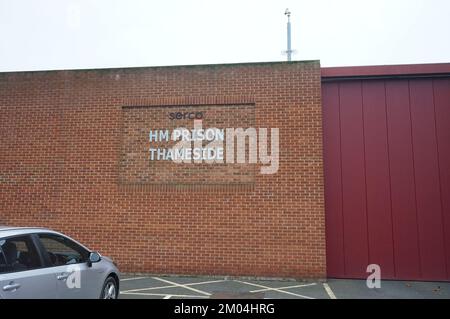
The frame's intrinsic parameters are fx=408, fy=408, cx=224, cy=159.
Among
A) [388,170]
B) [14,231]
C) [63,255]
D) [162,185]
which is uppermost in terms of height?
[388,170]

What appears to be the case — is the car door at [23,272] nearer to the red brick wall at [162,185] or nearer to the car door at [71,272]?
the car door at [71,272]

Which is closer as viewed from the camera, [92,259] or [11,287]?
[11,287]

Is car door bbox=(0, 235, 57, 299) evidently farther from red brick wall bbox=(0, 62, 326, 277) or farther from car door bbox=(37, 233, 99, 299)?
red brick wall bbox=(0, 62, 326, 277)

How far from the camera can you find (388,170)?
9.61 meters

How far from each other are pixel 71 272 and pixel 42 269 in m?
0.50

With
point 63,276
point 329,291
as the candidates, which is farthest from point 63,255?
point 329,291

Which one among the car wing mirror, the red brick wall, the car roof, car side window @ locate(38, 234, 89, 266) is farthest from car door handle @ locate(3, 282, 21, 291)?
the red brick wall

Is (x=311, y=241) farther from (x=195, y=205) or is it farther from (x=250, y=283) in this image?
(x=195, y=205)

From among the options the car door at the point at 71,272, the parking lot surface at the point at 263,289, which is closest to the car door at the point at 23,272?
the car door at the point at 71,272

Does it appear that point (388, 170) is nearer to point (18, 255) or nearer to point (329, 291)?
point (329, 291)

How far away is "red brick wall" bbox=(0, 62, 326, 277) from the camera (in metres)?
9.36

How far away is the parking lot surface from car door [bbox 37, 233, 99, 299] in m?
1.82
